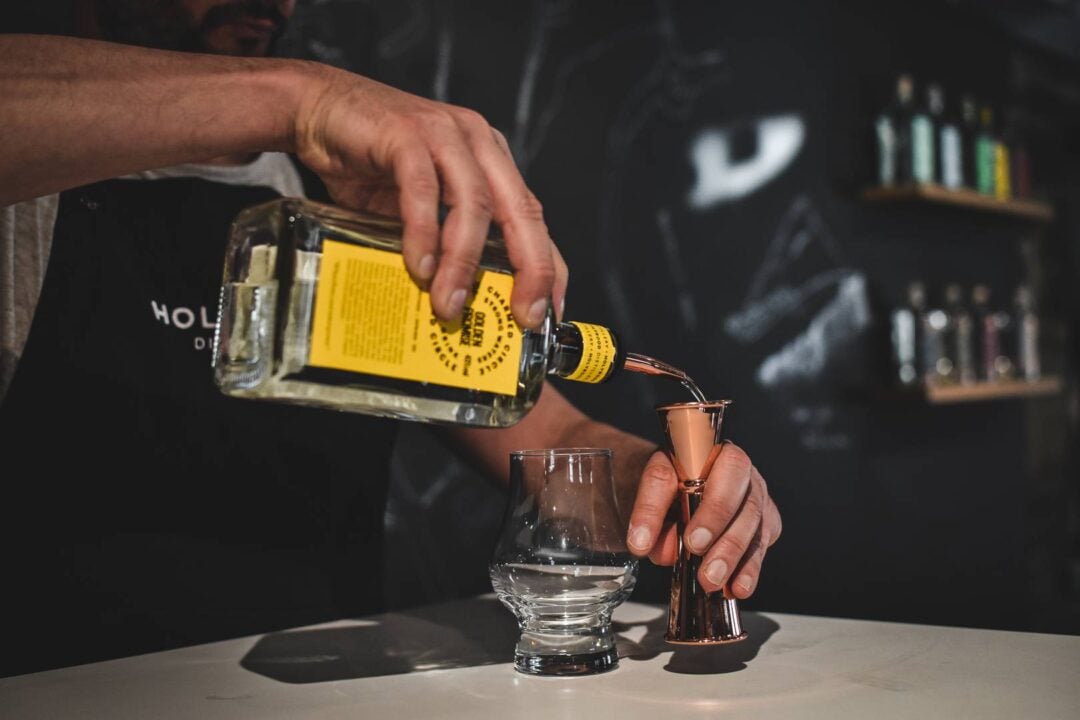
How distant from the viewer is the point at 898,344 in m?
2.89

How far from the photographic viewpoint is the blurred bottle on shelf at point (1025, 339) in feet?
10.8

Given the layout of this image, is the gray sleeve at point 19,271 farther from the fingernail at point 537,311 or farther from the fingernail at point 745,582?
the fingernail at point 745,582

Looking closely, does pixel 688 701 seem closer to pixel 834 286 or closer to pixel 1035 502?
pixel 834 286

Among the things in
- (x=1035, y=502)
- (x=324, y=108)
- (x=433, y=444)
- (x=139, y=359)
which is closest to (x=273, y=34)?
(x=139, y=359)

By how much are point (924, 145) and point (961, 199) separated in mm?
224

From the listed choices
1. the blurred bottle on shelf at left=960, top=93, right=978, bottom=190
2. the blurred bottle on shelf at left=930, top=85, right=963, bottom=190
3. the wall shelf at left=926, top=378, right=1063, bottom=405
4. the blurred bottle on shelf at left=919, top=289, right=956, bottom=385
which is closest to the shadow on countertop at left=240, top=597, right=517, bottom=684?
the wall shelf at left=926, top=378, right=1063, bottom=405

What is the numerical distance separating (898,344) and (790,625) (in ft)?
6.51

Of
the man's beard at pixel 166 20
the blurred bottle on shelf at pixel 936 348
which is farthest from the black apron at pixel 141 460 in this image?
the blurred bottle on shelf at pixel 936 348

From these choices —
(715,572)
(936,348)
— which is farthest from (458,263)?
(936,348)

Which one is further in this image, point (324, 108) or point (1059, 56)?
point (1059, 56)

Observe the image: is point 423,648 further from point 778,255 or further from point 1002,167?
point 1002,167

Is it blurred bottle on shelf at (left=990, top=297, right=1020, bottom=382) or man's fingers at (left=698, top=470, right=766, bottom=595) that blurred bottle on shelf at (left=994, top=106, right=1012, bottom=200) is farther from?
man's fingers at (left=698, top=470, right=766, bottom=595)

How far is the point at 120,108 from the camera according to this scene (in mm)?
811

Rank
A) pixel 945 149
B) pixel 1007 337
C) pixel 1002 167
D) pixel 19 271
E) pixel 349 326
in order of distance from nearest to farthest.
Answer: pixel 349 326, pixel 19 271, pixel 945 149, pixel 1002 167, pixel 1007 337
